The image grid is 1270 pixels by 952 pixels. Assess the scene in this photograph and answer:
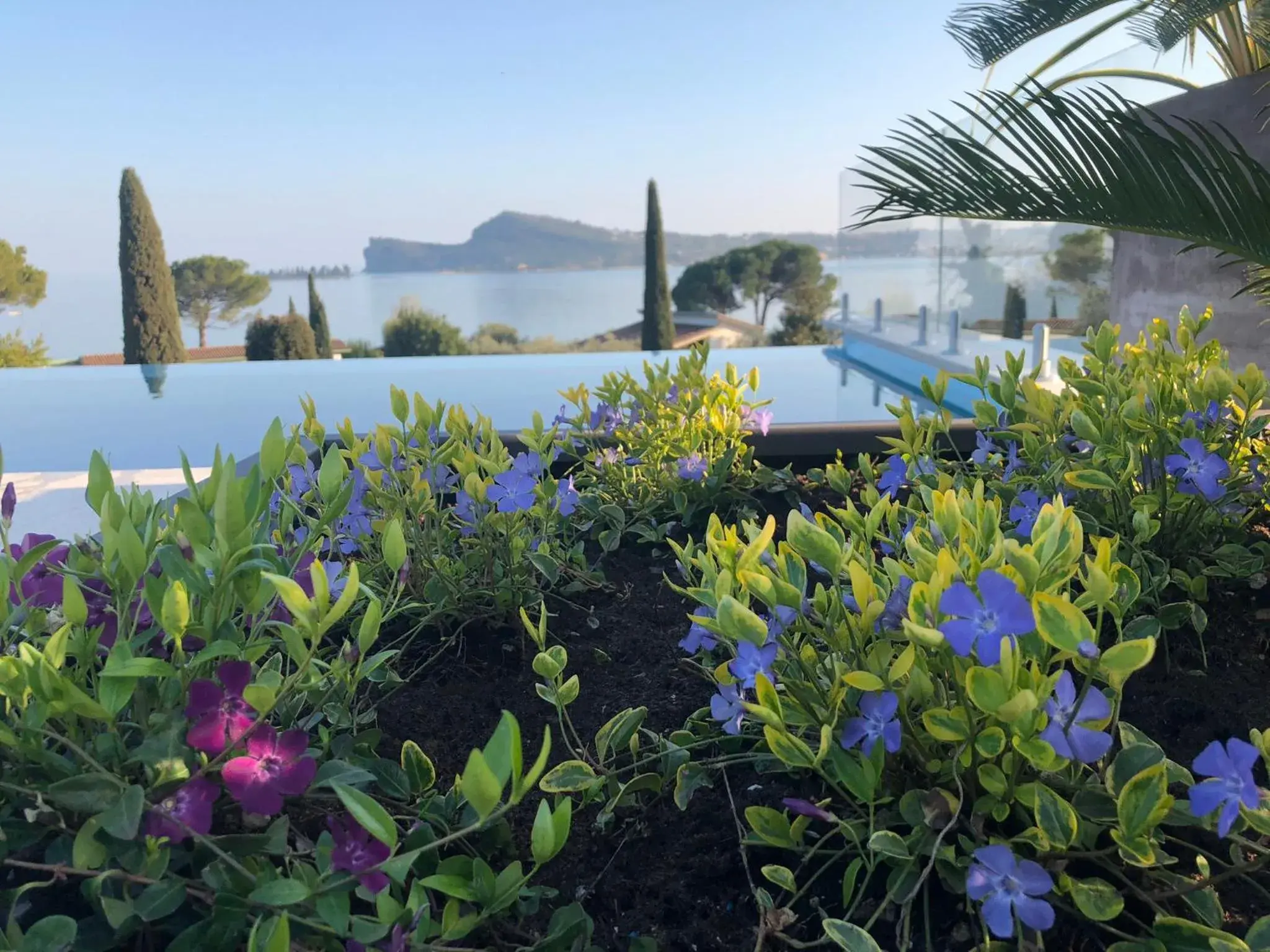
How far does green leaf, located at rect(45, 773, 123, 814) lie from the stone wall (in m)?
5.29

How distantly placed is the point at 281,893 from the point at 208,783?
125mm

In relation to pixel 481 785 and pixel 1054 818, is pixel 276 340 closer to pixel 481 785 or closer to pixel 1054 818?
pixel 481 785

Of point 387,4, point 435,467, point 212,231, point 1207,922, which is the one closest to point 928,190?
point 435,467

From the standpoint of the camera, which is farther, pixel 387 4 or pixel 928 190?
pixel 387 4

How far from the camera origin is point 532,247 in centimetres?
2902

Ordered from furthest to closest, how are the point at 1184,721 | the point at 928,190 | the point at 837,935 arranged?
the point at 928,190 < the point at 1184,721 < the point at 837,935

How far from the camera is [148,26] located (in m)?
23.6

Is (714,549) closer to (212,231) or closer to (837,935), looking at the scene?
(837,935)

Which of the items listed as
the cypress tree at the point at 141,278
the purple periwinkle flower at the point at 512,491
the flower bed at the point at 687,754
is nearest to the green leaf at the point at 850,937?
the flower bed at the point at 687,754

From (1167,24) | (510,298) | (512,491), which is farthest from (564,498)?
(510,298)

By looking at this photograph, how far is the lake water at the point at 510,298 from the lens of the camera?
7.91m

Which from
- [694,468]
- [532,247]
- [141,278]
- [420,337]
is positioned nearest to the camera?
[694,468]

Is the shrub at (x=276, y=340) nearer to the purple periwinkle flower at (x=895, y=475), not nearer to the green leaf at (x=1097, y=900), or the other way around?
the purple periwinkle flower at (x=895, y=475)

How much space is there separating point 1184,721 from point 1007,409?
24.7 inches
